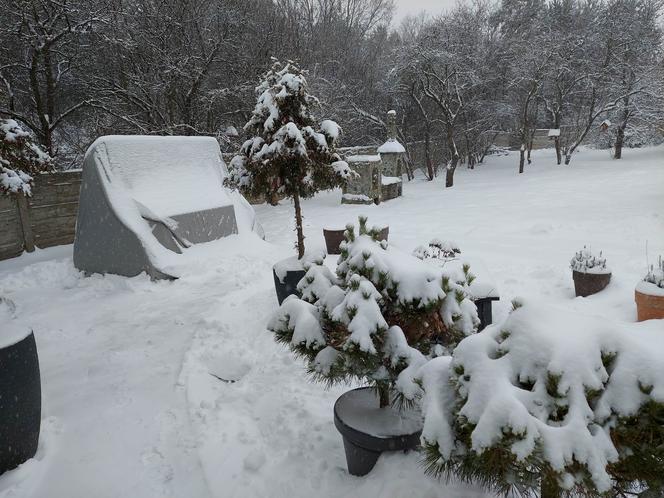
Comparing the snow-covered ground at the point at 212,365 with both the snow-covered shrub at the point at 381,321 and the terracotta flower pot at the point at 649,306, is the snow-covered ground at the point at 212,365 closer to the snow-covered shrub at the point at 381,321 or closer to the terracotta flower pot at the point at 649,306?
the terracotta flower pot at the point at 649,306

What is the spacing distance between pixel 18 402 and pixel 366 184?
13.2m

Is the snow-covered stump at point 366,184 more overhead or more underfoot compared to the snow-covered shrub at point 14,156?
more underfoot

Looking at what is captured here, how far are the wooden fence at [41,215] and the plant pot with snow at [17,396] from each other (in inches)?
277

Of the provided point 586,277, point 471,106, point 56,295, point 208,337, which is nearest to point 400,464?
point 208,337

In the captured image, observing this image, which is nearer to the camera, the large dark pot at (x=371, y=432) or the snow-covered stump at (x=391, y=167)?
the large dark pot at (x=371, y=432)

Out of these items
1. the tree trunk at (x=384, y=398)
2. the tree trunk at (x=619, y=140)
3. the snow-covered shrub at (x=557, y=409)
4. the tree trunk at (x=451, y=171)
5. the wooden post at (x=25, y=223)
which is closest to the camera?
the snow-covered shrub at (x=557, y=409)

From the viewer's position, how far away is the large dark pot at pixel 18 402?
9.05 feet

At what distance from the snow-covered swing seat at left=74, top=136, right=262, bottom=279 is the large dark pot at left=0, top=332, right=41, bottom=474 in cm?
409

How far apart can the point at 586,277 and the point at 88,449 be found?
613 cm

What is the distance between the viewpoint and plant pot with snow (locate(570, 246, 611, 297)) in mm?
5898

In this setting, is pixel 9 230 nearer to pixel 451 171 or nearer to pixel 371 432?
pixel 371 432

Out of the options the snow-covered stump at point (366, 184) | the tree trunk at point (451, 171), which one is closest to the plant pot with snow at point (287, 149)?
the snow-covered stump at point (366, 184)

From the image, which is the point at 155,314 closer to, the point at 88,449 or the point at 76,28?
the point at 88,449

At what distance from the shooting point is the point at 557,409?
5.18ft
